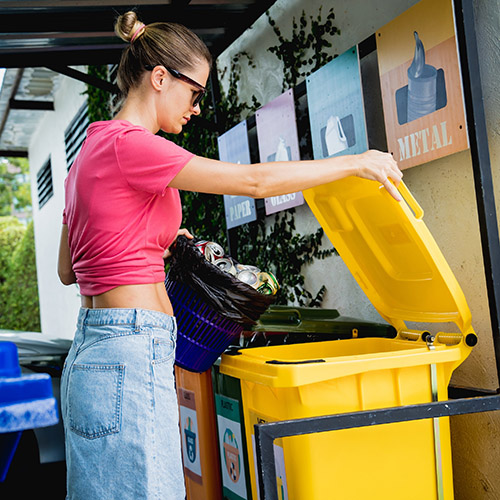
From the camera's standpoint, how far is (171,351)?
1.86 metres

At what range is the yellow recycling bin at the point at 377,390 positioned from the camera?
2.04m

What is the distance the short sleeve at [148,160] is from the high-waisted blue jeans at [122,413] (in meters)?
0.36

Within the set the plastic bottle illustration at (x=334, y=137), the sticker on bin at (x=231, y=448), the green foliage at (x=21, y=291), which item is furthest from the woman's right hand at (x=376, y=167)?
the green foliage at (x=21, y=291)

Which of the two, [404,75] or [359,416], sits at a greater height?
[404,75]

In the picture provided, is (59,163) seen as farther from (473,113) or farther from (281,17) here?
(473,113)

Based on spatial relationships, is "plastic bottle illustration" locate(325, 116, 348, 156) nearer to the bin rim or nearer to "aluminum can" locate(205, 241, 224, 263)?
"aluminum can" locate(205, 241, 224, 263)

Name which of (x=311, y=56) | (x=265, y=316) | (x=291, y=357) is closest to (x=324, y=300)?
(x=265, y=316)

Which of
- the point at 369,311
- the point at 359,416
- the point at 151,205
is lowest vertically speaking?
the point at 359,416

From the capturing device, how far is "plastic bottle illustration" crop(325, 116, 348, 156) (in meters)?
3.36

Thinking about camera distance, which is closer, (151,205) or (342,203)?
(151,205)

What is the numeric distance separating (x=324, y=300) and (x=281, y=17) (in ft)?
6.05

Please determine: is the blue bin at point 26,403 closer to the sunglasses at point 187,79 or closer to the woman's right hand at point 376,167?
the sunglasses at point 187,79

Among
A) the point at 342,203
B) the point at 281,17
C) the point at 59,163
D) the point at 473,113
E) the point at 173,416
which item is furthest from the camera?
the point at 59,163

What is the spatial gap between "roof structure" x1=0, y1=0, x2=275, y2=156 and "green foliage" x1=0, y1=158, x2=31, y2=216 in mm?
29201
